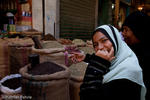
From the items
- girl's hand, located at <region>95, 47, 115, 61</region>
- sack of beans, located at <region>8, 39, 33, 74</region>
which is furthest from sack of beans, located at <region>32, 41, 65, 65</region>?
girl's hand, located at <region>95, 47, 115, 61</region>

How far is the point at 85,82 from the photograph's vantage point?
4.14 ft

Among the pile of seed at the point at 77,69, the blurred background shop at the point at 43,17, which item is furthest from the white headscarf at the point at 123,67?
the blurred background shop at the point at 43,17

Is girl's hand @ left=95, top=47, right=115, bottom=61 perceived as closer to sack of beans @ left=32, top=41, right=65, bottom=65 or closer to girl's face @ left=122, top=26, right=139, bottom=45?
girl's face @ left=122, top=26, right=139, bottom=45

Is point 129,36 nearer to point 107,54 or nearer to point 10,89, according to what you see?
point 107,54

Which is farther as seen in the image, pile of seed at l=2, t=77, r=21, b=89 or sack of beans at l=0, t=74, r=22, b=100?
pile of seed at l=2, t=77, r=21, b=89

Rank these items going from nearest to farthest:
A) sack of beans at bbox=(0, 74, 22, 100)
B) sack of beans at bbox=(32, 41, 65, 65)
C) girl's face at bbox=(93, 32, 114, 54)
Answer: girl's face at bbox=(93, 32, 114, 54) < sack of beans at bbox=(0, 74, 22, 100) < sack of beans at bbox=(32, 41, 65, 65)

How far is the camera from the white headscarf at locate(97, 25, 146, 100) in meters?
1.16

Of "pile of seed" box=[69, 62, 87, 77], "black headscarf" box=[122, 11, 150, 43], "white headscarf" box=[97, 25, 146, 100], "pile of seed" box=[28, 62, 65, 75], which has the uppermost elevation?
"black headscarf" box=[122, 11, 150, 43]

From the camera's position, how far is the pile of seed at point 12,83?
1977mm

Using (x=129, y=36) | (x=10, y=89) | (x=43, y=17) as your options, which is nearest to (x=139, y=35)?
(x=129, y=36)

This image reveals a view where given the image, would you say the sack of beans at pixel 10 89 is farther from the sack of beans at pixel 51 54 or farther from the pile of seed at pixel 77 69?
the pile of seed at pixel 77 69

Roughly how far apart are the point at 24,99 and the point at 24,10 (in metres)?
4.54

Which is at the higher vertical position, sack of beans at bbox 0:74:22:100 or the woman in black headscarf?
the woman in black headscarf

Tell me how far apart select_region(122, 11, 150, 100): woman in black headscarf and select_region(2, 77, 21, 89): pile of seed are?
5.27 ft
